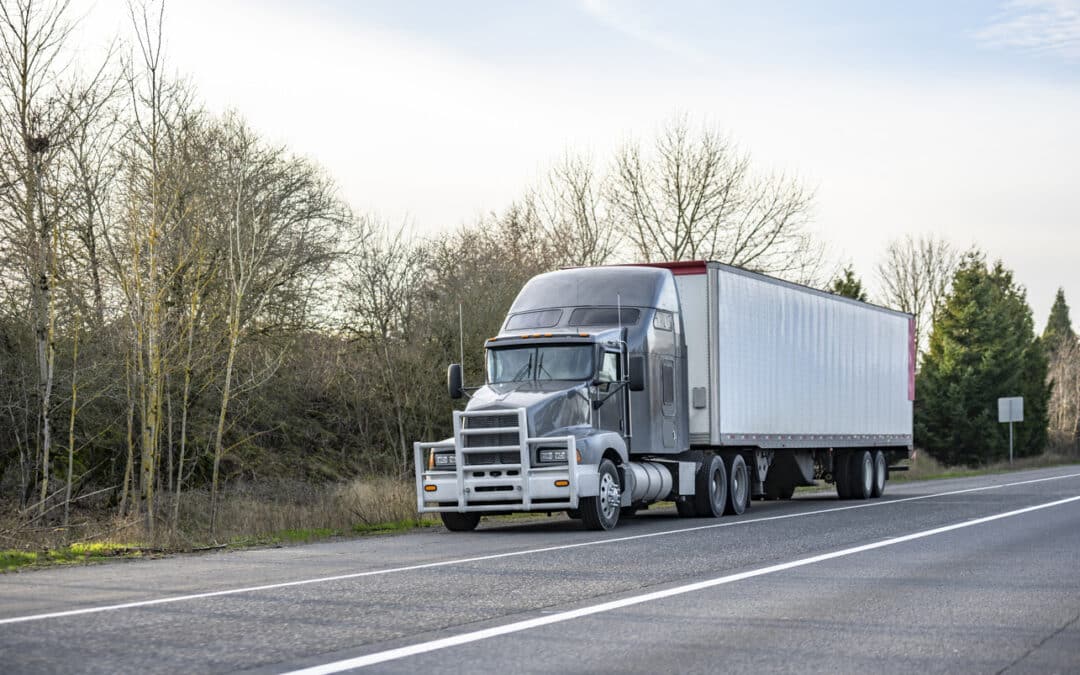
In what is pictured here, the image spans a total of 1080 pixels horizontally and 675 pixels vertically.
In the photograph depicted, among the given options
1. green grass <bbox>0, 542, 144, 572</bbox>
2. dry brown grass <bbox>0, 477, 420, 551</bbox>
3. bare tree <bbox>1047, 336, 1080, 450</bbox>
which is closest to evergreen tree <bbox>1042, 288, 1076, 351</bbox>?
bare tree <bbox>1047, 336, 1080, 450</bbox>

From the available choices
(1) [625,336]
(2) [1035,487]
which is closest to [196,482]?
(1) [625,336]

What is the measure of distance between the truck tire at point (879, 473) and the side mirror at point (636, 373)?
1225 centimetres

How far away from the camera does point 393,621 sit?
8.74 meters

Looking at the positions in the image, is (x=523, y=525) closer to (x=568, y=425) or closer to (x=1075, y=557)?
(x=568, y=425)

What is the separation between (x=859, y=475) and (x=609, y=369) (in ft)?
37.6

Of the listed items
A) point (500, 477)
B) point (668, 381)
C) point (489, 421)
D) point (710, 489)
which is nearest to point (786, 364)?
point (710, 489)

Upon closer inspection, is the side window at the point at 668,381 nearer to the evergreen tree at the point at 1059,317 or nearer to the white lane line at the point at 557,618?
the white lane line at the point at 557,618

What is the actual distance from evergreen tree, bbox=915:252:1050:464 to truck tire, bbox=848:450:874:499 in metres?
43.0

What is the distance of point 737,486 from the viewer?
23.0m

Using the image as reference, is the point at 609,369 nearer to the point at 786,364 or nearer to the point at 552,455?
the point at 552,455

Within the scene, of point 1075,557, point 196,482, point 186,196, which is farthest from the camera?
point 196,482

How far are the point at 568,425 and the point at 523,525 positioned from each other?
260cm

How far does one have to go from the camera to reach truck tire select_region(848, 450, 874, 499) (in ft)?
95.1

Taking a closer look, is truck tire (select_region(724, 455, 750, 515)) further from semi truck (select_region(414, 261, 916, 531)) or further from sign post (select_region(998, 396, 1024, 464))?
sign post (select_region(998, 396, 1024, 464))
